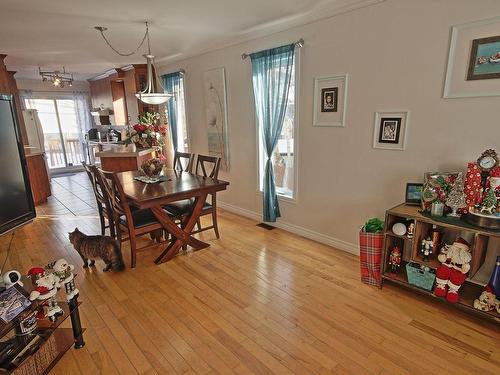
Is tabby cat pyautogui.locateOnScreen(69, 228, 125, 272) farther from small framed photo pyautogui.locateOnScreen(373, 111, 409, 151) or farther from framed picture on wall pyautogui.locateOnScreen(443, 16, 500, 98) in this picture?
framed picture on wall pyautogui.locateOnScreen(443, 16, 500, 98)

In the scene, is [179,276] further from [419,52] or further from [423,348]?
[419,52]

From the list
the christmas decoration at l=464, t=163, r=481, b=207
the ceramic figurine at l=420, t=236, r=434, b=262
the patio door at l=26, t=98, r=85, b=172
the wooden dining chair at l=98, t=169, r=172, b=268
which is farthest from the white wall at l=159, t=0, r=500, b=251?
the patio door at l=26, t=98, r=85, b=172

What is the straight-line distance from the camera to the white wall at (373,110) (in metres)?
2.11

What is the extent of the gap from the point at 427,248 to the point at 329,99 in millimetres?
1603

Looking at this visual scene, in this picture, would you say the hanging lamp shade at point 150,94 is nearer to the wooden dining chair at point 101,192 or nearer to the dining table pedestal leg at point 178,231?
the wooden dining chair at point 101,192

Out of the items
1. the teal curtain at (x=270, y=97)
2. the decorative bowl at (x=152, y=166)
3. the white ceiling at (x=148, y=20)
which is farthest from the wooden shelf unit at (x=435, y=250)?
the decorative bowl at (x=152, y=166)

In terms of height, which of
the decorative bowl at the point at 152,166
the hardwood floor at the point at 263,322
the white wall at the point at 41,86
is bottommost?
the hardwood floor at the point at 263,322

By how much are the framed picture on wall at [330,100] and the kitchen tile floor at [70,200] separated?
143 inches

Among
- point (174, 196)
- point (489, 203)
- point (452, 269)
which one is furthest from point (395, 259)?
point (174, 196)

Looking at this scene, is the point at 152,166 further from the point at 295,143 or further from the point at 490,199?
the point at 490,199

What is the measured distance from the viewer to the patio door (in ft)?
24.5

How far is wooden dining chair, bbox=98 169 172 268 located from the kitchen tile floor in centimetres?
194

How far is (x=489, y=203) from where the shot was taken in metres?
1.82

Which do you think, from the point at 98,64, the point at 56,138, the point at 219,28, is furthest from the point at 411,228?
the point at 56,138
